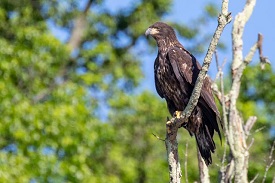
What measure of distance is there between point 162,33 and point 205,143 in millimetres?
1313

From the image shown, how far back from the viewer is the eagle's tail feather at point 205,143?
9.12 meters

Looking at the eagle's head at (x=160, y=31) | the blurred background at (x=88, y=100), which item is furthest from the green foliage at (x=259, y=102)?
the eagle's head at (x=160, y=31)

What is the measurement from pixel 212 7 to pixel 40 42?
7.82m

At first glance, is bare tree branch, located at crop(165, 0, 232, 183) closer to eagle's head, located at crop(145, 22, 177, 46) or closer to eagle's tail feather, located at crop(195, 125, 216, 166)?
eagle's tail feather, located at crop(195, 125, 216, 166)

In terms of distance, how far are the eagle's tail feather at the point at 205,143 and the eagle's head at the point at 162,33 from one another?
100 cm

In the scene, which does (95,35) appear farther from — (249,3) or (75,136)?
(249,3)

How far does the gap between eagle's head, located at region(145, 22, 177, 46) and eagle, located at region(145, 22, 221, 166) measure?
21 cm

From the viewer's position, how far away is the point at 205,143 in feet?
30.1

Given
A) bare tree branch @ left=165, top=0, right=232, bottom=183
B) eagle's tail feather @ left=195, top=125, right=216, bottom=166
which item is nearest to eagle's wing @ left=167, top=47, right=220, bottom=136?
eagle's tail feather @ left=195, top=125, right=216, bottom=166

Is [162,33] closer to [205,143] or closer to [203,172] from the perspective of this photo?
[205,143]

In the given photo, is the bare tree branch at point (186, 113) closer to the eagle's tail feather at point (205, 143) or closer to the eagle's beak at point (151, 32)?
the eagle's tail feather at point (205, 143)

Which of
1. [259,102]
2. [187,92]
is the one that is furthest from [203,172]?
[259,102]

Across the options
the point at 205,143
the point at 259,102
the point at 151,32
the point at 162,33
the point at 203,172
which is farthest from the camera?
the point at 259,102

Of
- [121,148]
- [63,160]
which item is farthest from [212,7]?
[63,160]
